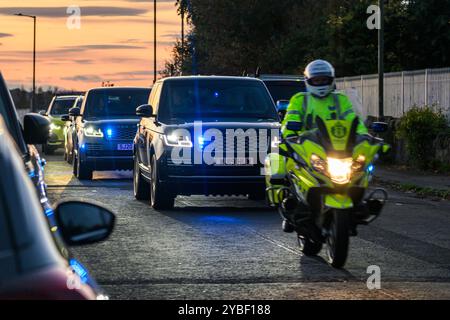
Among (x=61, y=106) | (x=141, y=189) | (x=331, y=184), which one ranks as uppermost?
(x=61, y=106)

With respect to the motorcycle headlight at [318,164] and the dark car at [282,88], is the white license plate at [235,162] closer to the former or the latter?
the motorcycle headlight at [318,164]

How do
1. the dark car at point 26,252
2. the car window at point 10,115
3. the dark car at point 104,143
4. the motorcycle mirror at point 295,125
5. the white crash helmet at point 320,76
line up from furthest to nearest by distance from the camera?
the dark car at point 104,143 → the white crash helmet at point 320,76 → the motorcycle mirror at point 295,125 → the car window at point 10,115 → the dark car at point 26,252

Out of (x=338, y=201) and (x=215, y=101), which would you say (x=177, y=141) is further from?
(x=338, y=201)

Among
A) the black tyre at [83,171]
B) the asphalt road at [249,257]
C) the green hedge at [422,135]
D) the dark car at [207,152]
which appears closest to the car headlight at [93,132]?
the black tyre at [83,171]

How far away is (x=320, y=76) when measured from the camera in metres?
9.97

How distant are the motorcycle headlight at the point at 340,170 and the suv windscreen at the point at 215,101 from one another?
5986mm

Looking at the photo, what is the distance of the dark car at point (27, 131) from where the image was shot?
6.54 metres

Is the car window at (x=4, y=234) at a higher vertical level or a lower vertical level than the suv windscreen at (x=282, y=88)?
lower

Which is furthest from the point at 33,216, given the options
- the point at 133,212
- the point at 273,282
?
the point at 133,212

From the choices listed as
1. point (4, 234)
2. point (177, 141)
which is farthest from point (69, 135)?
point (4, 234)

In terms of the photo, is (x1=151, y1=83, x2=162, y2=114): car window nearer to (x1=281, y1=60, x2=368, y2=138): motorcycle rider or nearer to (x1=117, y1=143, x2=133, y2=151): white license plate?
(x1=117, y1=143, x2=133, y2=151): white license plate

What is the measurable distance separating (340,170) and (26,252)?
21.9 feet

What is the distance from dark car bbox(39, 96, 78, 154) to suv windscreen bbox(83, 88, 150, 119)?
1153cm
